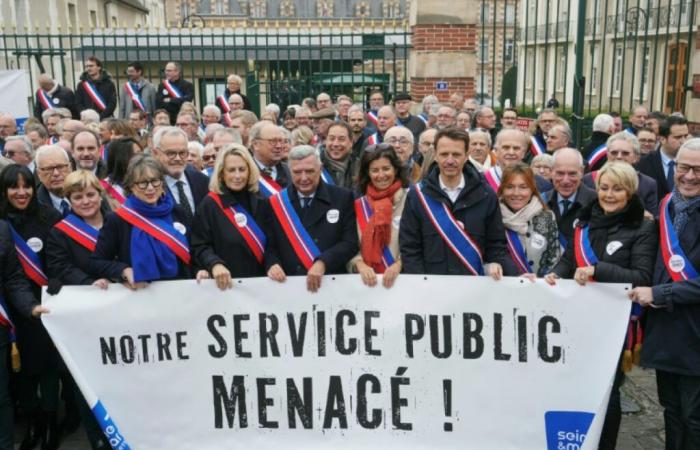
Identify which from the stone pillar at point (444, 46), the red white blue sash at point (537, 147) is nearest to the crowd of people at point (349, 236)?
the red white blue sash at point (537, 147)

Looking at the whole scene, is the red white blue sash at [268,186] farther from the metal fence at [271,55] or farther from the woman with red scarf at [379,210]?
the metal fence at [271,55]

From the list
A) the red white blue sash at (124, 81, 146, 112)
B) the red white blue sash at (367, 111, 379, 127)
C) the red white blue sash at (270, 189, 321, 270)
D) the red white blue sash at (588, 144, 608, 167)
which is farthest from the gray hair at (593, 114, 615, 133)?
the red white blue sash at (124, 81, 146, 112)

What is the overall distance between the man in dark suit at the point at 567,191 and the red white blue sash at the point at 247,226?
6.33 ft

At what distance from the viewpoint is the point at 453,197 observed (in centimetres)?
441

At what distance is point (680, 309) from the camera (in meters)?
3.85

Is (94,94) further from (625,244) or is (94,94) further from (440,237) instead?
(625,244)

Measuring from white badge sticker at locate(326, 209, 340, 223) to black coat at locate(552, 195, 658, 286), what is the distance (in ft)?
4.94

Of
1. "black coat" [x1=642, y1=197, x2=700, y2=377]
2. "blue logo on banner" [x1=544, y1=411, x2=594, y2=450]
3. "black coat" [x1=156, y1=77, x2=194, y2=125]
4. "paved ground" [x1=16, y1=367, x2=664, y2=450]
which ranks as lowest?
"paved ground" [x1=16, y1=367, x2=664, y2=450]

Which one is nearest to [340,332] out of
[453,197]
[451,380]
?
[451,380]

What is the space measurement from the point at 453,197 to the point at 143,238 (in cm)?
186

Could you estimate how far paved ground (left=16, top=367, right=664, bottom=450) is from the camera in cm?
481

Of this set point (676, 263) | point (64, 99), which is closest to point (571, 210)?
point (676, 263)

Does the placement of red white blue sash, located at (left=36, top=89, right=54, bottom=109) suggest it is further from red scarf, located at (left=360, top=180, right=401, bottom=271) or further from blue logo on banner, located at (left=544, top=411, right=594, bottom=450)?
blue logo on banner, located at (left=544, top=411, right=594, bottom=450)

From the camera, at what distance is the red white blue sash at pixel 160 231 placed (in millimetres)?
4301
